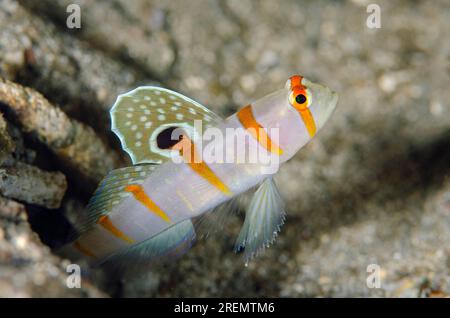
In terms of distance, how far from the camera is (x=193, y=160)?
7.16 feet

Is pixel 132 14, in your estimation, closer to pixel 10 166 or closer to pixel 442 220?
pixel 10 166

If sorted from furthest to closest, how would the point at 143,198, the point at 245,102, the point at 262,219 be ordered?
the point at 245,102 → the point at 262,219 → the point at 143,198

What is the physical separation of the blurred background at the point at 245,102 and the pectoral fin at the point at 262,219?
76cm

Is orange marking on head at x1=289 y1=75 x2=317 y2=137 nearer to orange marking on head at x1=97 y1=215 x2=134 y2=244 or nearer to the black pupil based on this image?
the black pupil

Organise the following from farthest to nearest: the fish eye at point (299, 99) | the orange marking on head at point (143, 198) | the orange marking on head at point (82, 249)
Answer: the orange marking on head at point (82, 249)
the orange marking on head at point (143, 198)
the fish eye at point (299, 99)

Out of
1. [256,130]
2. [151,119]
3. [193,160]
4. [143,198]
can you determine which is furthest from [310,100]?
[143,198]

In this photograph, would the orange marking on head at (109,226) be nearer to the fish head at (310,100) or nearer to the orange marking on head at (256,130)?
the orange marking on head at (256,130)

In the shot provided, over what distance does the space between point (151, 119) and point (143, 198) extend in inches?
17.1

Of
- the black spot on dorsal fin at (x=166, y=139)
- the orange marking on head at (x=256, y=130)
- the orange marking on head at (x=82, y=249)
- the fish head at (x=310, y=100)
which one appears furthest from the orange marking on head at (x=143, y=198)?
the fish head at (x=310, y=100)

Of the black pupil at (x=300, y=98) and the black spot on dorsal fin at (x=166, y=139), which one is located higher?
the black pupil at (x=300, y=98)

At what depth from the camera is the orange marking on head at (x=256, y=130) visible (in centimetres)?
215

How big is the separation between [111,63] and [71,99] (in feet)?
1.76

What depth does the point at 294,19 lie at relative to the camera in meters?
4.30

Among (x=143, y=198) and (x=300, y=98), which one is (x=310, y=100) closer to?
(x=300, y=98)
